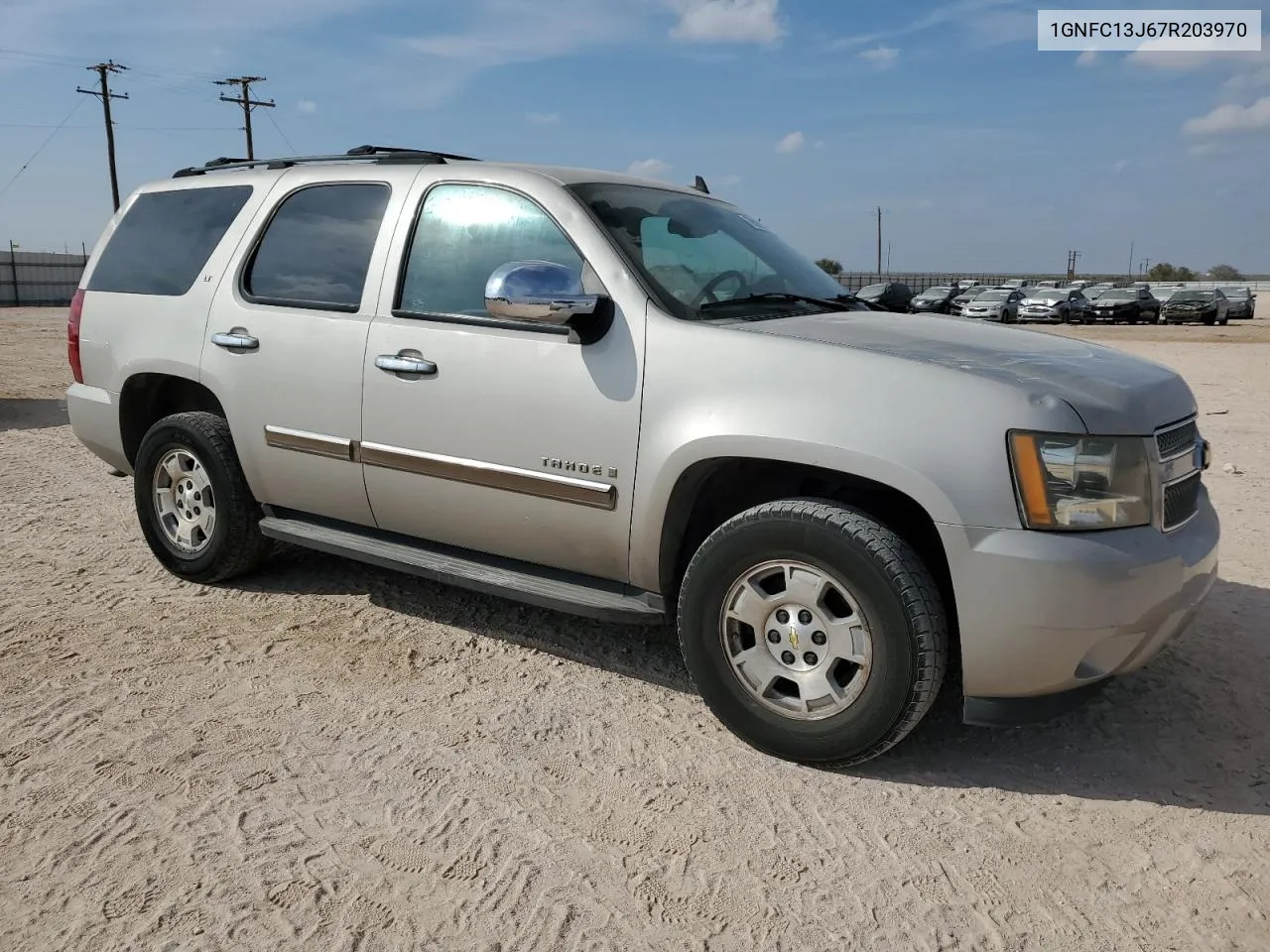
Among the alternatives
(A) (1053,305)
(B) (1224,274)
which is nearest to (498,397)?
(A) (1053,305)

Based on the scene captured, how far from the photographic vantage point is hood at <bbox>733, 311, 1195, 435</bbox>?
2902 mm

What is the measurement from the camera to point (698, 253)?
387 cm

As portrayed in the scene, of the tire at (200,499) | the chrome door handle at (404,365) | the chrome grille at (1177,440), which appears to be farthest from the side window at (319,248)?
the chrome grille at (1177,440)

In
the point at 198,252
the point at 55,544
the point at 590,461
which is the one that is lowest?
the point at 55,544

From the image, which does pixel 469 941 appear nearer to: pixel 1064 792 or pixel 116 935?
pixel 116 935

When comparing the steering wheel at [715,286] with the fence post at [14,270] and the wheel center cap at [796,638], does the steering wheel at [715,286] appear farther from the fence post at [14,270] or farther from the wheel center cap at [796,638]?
the fence post at [14,270]

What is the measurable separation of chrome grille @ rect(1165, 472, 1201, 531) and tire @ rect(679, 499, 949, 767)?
29.6 inches

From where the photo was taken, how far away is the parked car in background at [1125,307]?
3903 cm

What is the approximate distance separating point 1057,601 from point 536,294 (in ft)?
5.89

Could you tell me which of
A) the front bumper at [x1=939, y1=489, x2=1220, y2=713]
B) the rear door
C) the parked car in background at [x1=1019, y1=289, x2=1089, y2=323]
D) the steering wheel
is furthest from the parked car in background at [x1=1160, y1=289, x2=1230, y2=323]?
the rear door

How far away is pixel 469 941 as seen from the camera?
2.37 meters

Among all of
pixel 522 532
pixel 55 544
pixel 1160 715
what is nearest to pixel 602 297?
pixel 522 532

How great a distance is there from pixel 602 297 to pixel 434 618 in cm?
177

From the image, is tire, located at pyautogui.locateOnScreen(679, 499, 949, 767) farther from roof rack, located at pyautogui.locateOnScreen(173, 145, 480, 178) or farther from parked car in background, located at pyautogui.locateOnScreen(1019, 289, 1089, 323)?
parked car in background, located at pyautogui.locateOnScreen(1019, 289, 1089, 323)
